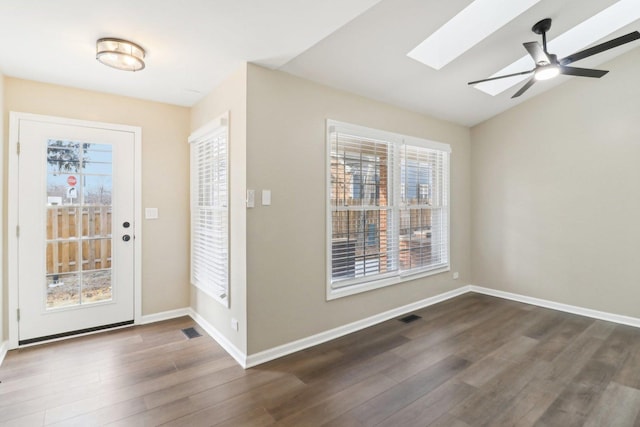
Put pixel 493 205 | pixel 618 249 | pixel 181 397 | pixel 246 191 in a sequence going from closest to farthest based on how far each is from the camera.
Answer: pixel 181 397, pixel 246 191, pixel 618 249, pixel 493 205

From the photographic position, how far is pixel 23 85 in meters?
2.93

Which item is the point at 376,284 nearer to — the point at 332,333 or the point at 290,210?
the point at 332,333

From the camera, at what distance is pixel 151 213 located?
3.60 m

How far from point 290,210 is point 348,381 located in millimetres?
1499

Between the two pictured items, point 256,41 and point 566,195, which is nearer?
point 256,41

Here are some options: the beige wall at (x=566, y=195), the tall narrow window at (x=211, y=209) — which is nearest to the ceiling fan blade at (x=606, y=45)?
the beige wall at (x=566, y=195)

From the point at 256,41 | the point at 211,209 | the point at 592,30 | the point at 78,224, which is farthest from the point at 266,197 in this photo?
the point at 592,30

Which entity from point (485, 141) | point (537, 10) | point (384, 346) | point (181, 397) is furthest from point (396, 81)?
point (181, 397)

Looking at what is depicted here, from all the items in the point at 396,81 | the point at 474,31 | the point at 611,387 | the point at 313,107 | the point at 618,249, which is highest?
the point at 474,31

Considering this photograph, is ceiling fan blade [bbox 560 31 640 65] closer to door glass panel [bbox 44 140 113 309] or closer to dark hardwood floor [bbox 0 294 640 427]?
dark hardwood floor [bbox 0 294 640 427]

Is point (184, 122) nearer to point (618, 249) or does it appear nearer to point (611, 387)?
point (611, 387)

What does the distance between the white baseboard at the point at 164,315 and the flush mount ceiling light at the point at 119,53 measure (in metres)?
2.64

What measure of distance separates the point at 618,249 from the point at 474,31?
10.2ft

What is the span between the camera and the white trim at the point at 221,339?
2.67 metres
